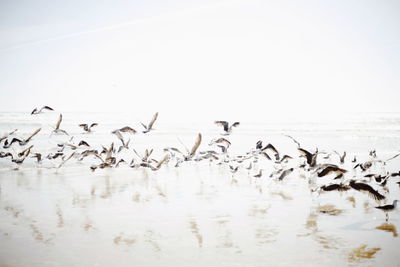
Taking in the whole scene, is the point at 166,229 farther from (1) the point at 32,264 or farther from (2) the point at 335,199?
(2) the point at 335,199

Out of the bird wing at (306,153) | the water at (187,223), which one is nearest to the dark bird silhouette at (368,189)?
the water at (187,223)

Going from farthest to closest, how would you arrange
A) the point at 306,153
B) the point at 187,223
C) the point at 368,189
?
the point at 306,153, the point at 368,189, the point at 187,223

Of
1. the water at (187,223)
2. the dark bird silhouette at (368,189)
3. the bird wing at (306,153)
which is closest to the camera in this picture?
the water at (187,223)

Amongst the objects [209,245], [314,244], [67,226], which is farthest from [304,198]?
[67,226]

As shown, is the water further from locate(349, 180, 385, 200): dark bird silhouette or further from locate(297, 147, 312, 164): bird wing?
locate(297, 147, 312, 164): bird wing

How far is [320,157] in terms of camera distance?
60.8 ft

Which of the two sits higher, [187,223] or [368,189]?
[368,189]

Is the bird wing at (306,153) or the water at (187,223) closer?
the water at (187,223)

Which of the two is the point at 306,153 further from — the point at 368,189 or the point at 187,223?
the point at 187,223

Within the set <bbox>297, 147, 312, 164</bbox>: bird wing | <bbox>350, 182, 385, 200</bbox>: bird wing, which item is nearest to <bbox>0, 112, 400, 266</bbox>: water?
<bbox>350, 182, 385, 200</bbox>: bird wing

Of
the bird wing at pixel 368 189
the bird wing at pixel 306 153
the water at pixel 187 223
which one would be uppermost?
the bird wing at pixel 306 153

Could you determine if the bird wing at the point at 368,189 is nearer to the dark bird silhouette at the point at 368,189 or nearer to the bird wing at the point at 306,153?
the dark bird silhouette at the point at 368,189

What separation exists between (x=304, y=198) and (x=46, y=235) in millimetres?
6293

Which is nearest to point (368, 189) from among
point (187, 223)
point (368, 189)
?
point (368, 189)
